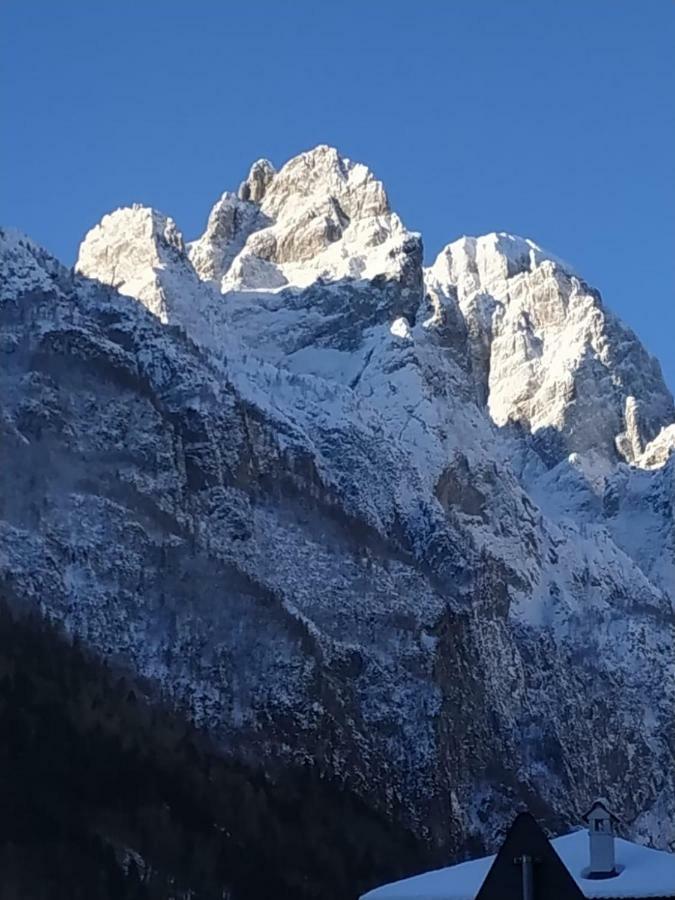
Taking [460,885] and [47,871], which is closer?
[460,885]

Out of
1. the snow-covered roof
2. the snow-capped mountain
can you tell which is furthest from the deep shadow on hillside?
the snow-covered roof

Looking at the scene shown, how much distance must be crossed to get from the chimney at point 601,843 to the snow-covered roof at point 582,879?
0.78ft

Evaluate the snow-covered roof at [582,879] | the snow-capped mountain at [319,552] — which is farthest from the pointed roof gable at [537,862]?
the snow-capped mountain at [319,552]

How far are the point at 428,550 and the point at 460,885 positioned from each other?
12157 centimetres

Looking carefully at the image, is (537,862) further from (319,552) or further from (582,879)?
(319,552)

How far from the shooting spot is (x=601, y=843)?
2773 cm

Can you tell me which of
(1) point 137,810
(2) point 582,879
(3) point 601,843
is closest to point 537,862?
(2) point 582,879

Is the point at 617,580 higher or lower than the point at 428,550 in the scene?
higher

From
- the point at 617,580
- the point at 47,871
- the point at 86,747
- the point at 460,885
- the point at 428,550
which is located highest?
the point at 617,580

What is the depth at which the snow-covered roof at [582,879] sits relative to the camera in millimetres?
26750

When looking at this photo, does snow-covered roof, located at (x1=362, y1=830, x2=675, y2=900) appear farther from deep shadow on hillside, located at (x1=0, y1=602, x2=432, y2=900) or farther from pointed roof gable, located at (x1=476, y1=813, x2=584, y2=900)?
deep shadow on hillside, located at (x1=0, y1=602, x2=432, y2=900)

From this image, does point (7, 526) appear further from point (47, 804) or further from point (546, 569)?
point (546, 569)

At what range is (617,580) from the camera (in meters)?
185

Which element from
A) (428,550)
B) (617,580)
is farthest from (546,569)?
(428,550)
